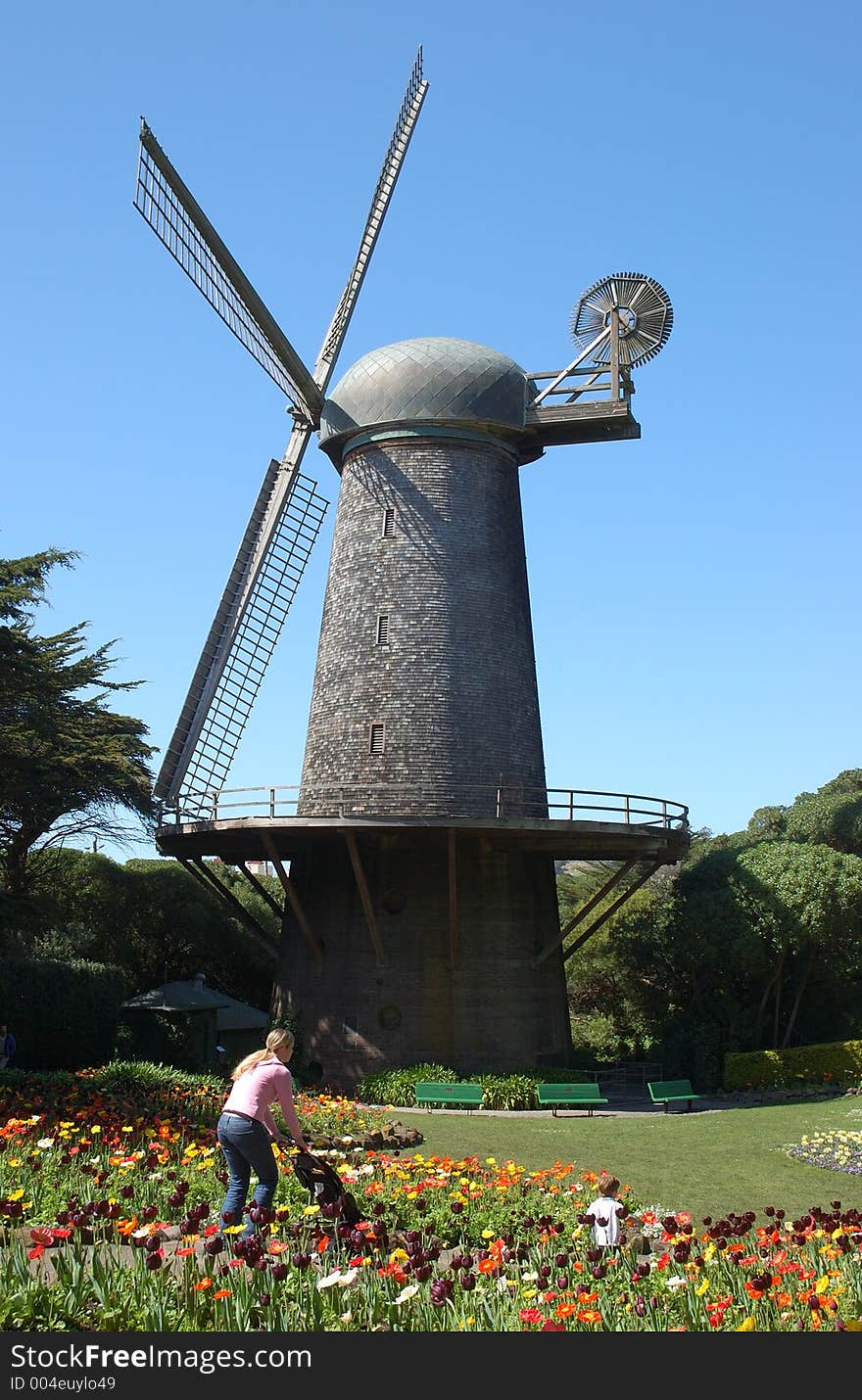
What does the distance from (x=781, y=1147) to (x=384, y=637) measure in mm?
11389

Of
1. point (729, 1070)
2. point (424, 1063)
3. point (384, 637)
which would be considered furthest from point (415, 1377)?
point (729, 1070)

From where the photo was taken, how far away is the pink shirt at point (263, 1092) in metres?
7.11

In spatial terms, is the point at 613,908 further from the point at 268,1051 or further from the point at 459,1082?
the point at 268,1051

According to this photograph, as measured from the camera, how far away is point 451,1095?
19.5m

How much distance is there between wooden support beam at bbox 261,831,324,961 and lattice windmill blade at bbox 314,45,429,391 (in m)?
10.2

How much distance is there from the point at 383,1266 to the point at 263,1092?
1.22m

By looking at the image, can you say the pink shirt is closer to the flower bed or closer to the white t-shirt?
the flower bed

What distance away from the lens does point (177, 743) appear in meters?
23.2

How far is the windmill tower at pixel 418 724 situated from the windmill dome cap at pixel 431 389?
0.14 feet

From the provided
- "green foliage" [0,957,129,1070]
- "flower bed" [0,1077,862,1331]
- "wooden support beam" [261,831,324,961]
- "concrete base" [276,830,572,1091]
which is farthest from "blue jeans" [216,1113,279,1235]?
"concrete base" [276,830,572,1091]

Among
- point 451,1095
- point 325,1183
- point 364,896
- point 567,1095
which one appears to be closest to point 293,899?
point 364,896

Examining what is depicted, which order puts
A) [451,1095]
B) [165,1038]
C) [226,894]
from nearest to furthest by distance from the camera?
[451,1095] → [226,894] → [165,1038]

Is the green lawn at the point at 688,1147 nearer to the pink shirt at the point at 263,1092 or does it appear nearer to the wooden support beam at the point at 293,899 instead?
the wooden support beam at the point at 293,899

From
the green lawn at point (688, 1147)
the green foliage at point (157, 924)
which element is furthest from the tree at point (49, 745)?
the green lawn at point (688, 1147)
